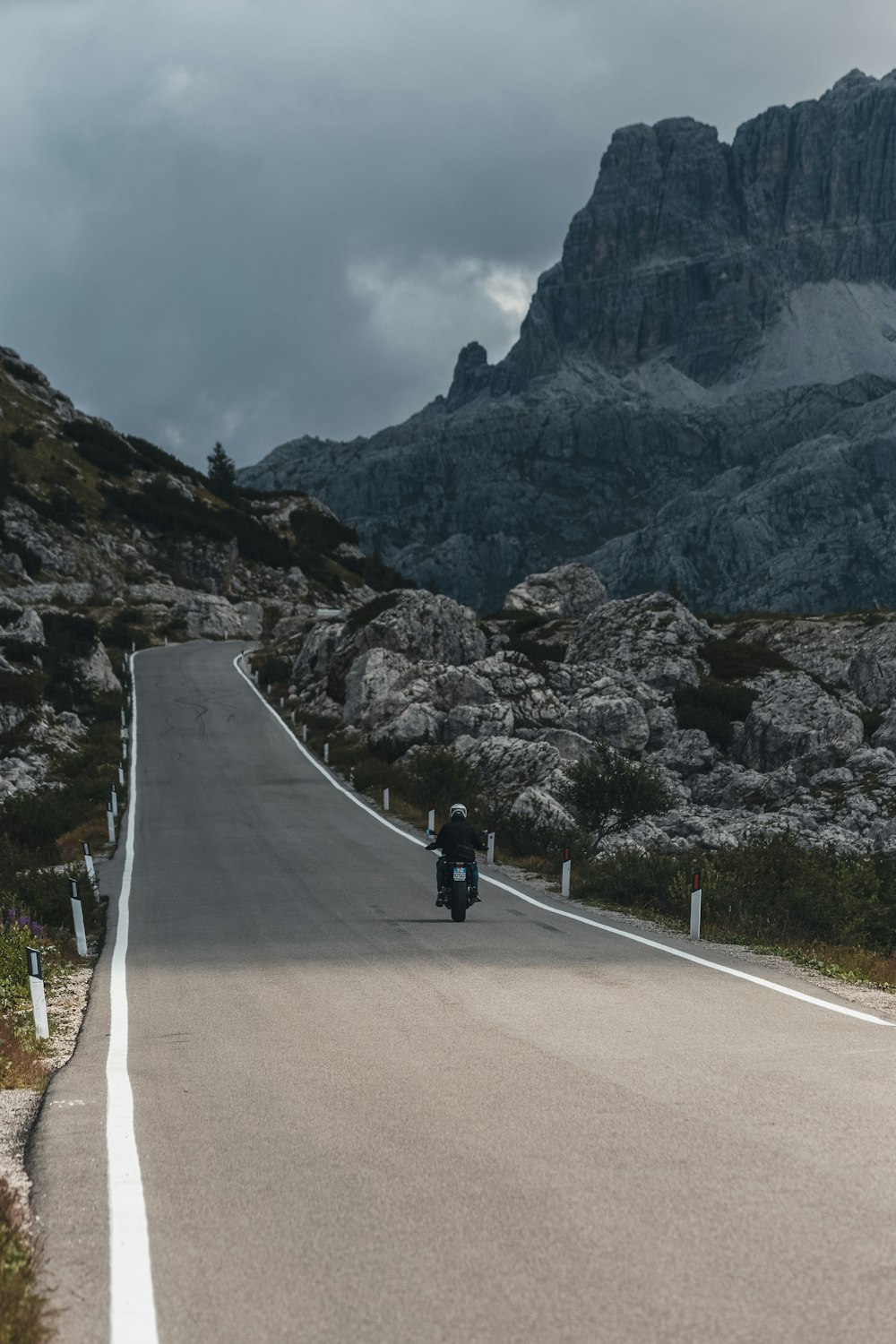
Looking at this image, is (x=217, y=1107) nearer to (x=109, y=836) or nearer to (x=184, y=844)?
(x=184, y=844)

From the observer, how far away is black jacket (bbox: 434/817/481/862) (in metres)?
16.1

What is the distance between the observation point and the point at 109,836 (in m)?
26.2

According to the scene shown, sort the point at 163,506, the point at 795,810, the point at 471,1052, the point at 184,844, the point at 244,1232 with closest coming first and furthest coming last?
the point at 244,1232 → the point at 471,1052 → the point at 184,844 → the point at 795,810 → the point at 163,506

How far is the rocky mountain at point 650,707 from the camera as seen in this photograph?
30672 mm

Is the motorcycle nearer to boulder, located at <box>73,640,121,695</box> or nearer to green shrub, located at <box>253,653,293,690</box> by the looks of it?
boulder, located at <box>73,640,121,695</box>

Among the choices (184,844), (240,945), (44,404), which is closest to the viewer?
(240,945)

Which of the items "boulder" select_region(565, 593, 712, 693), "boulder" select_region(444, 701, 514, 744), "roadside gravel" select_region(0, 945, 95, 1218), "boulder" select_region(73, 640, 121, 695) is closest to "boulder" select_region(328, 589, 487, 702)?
"boulder" select_region(565, 593, 712, 693)

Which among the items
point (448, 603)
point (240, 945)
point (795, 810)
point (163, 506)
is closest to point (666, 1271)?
point (240, 945)

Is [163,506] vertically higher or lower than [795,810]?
higher

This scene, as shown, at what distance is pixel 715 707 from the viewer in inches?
1705

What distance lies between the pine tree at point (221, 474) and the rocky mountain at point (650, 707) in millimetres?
58242

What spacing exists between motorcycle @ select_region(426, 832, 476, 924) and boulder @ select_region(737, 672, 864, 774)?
22758mm

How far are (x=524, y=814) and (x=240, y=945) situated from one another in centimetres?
1314

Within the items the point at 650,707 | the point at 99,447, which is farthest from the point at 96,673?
the point at 99,447
